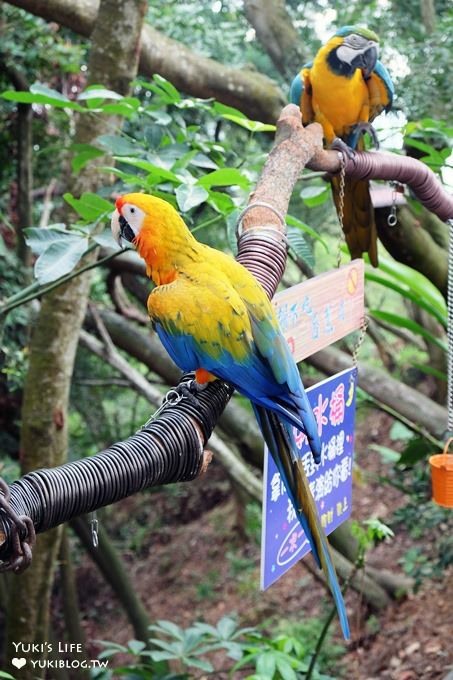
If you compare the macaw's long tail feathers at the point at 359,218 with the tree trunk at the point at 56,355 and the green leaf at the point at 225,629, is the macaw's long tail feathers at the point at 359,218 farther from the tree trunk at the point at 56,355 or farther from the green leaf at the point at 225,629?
the green leaf at the point at 225,629

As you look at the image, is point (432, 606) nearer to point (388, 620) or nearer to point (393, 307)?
point (388, 620)

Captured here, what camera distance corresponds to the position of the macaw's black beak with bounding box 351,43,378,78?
1.41 metres

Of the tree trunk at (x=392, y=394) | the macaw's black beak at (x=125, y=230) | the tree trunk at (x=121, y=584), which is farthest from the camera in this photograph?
the tree trunk at (x=121, y=584)

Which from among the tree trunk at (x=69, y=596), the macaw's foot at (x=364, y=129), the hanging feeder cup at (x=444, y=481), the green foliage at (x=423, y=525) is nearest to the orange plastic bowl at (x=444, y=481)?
the hanging feeder cup at (x=444, y=481)

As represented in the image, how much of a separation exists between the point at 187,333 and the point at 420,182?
688mm

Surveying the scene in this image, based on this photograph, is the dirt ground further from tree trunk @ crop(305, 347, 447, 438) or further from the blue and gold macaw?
the blue and gold macaw

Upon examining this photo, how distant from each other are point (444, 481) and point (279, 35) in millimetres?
2366

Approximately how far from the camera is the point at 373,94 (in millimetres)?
1499

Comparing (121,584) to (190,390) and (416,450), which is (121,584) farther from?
(190,390)

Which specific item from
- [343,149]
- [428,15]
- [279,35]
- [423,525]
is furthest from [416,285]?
[279,35]

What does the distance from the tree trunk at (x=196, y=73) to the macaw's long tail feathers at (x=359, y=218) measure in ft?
3.95

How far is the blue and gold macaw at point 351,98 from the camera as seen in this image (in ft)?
4.65

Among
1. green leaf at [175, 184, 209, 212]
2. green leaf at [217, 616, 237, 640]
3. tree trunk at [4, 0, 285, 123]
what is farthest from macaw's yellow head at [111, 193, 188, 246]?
tree trunk at [4, 0, 285, 123]

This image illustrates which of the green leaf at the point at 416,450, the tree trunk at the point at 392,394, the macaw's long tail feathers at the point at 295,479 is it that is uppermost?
the macaw's long tail feathers at the point at 295,479
